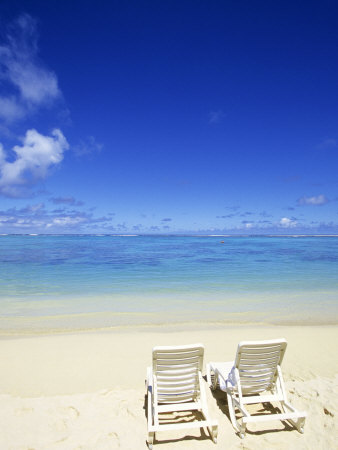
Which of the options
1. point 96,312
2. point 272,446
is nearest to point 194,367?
point 272,446

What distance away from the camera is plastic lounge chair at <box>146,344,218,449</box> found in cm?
353

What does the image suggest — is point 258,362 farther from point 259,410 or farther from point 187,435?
point 187,435

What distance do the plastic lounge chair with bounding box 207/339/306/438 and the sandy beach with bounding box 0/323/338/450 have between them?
237mm

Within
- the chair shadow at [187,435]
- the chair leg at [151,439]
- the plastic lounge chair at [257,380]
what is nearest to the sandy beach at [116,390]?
the chair shadow at [187,435]

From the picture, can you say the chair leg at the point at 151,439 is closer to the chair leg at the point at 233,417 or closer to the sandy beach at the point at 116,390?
the sandy beach at the point at 116,390

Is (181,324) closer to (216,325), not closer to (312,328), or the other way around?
(216,325)

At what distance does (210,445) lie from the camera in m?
3.51

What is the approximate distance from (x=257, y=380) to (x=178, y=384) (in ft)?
4.13

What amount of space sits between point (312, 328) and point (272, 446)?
18.7 ft

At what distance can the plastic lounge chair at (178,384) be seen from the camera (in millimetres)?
3531

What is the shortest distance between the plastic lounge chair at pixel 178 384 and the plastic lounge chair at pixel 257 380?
1.61 ft

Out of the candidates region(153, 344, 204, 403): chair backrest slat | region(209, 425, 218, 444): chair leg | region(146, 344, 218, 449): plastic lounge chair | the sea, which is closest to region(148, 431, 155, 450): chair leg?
region(146, 344, 218, 449): plastic lounge chair

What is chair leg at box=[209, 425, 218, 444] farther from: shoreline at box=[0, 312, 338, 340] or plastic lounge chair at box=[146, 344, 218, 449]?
shoreline at box=[0, 312, 338, 340]

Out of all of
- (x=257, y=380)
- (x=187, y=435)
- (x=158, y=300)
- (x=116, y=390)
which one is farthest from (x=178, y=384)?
(x=158, y=300)
